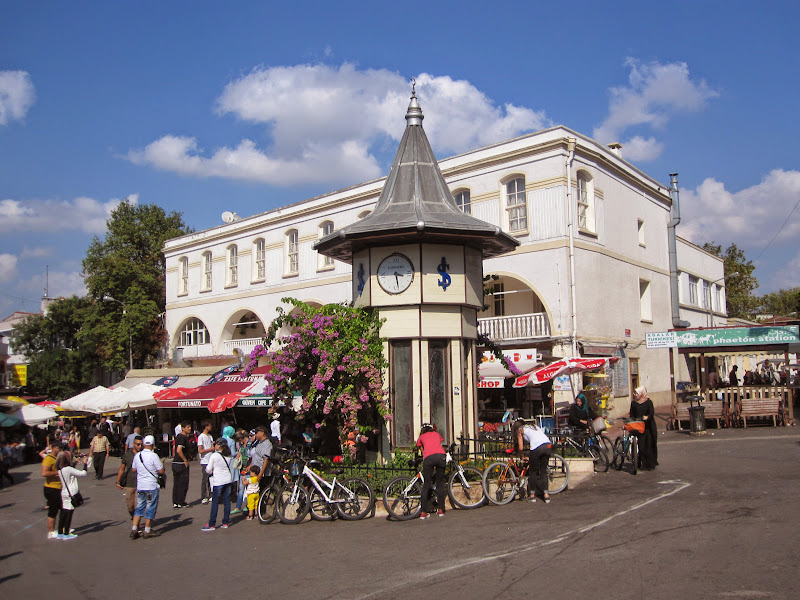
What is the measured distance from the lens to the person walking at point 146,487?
1083 centimetres

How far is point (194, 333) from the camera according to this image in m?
40.5

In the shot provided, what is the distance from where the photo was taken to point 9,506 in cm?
1608

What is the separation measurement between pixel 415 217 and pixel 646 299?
782 inches

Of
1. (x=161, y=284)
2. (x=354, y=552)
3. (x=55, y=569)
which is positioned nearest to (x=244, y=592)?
(x=354, y=552)

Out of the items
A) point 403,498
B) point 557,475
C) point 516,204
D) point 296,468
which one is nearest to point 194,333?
point 516,204

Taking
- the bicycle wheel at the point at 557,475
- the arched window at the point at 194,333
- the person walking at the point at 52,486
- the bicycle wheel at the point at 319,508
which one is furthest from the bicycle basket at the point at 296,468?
the arched window at the point at 194,333

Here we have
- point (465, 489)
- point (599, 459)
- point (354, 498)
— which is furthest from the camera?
point (599, 459)

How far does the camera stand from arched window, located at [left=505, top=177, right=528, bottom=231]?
2597cm

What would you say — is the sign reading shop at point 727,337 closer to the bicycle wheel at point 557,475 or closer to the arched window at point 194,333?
the bicycle wheel at point 557,475

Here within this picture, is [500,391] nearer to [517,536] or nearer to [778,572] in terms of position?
[517,536]

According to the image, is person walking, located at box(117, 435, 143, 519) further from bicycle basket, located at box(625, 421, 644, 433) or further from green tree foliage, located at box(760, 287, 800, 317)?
green tree foliage, located at box(760, 287, 800, 317)

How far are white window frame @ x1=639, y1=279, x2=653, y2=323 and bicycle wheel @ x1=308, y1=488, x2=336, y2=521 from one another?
2215 centimetres

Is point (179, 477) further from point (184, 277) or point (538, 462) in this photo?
point (184, 277)

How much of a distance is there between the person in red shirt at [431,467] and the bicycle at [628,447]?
485cm
